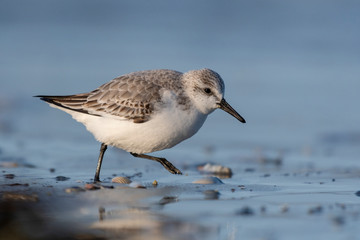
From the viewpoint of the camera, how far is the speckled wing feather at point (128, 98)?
6.23 m

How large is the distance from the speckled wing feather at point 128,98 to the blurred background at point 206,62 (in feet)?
6.24

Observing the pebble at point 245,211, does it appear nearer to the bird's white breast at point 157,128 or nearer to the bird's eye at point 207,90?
the bird's white breast at point 157,128

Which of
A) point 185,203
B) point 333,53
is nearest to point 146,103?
point 185,203

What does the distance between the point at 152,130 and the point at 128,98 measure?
A: 21.9 inches

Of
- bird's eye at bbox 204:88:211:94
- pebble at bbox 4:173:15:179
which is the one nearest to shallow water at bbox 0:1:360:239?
pebble at bbox 4:173:15:179

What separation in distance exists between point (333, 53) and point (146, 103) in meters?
9.88

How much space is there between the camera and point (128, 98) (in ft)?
21.1

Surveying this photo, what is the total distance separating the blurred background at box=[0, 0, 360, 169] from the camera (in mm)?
9836

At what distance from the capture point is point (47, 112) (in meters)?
11.3

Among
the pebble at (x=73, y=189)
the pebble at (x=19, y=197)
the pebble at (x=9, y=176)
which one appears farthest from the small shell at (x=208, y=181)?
the pebble at (x=9, y=176)

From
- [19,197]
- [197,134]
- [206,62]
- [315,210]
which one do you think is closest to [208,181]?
[315,210]

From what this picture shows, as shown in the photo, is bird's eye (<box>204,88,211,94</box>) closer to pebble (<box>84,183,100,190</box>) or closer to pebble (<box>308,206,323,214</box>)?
pebble (<box>84,183,100,190</box>)

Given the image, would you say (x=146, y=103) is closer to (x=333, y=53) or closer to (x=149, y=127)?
(x=149, y=127)

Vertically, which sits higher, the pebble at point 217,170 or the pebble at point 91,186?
the pebble at point 217,170
